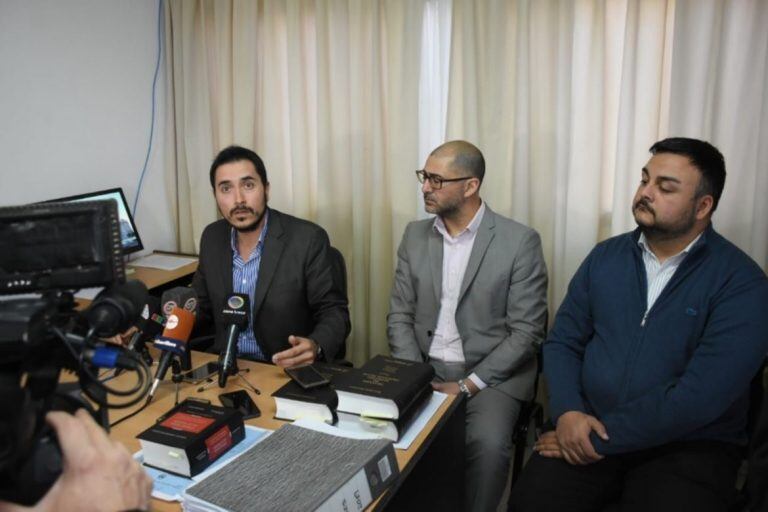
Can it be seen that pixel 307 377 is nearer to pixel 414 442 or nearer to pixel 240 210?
pixel 414 442

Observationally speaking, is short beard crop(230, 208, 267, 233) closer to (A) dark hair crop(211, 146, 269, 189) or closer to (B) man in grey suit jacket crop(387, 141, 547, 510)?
(A) dark hair crop(211, 146, 269, 189)

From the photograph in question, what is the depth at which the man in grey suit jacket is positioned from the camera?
2.09 metres

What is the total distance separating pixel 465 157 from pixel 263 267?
0.97 m

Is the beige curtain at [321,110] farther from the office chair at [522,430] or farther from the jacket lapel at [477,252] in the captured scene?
the office chair at [522,430]

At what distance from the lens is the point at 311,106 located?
312 cm

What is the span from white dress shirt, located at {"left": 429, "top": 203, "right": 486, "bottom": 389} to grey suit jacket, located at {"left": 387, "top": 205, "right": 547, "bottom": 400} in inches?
1.2

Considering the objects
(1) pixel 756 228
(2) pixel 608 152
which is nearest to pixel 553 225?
(2) pixel 608 152

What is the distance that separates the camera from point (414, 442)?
141 cm

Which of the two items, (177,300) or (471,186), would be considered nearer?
(177,300)

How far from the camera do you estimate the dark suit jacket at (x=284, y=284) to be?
2330 millimetres

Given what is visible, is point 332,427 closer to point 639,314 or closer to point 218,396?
point 218,396

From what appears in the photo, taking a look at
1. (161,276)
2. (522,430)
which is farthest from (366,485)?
(161,276)

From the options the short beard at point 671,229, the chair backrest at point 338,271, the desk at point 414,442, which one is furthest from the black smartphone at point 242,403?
the short beard at point 671,229

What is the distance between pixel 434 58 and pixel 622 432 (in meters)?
1.95
